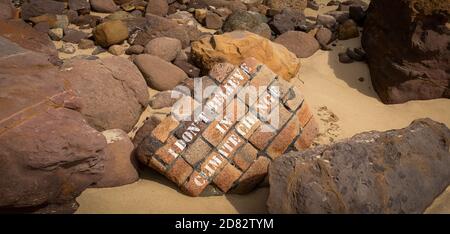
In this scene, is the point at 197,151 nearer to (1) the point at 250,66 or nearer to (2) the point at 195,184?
(2) the point at 195,184

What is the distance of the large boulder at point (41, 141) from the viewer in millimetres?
2611

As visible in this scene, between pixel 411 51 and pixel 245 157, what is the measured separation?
9.64 ft

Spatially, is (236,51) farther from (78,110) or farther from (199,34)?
(78,110)

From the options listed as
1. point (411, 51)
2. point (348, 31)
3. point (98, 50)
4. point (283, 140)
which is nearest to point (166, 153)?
point (283, 140)

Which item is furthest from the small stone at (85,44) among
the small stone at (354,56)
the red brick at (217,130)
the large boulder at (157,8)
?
the small stone at (354,56)

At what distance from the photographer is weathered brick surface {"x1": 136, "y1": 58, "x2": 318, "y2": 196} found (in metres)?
3.31

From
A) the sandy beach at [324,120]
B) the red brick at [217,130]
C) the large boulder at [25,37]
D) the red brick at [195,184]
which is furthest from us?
the large boulder at [25,37]

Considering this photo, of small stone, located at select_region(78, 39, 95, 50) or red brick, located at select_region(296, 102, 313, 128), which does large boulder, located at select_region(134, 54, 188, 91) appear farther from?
red brick, located at select_region(296, 102, 313, 128)

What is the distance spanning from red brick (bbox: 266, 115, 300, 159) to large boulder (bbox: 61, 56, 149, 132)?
1649mm

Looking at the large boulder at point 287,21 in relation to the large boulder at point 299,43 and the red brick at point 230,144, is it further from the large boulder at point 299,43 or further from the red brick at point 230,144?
the red brick at point 230,144

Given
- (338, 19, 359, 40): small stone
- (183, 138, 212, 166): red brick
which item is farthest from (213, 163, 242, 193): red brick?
(338, 19, 359, 40): small stone

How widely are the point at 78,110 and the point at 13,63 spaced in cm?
69

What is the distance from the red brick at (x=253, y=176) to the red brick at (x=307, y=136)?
0.40 meters

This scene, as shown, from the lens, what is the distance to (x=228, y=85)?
3590 mm
